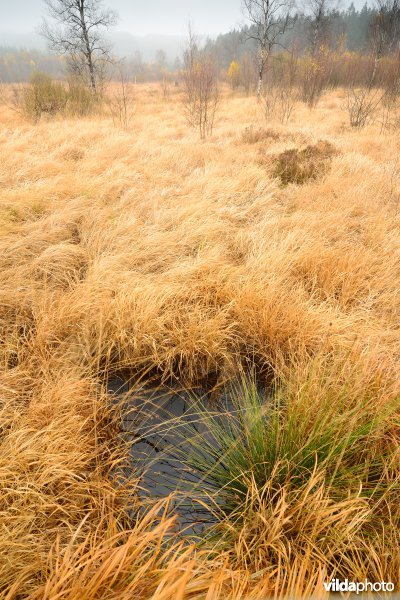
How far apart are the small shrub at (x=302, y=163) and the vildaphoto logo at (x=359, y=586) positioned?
14.8ft

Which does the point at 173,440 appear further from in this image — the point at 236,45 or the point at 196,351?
the point at 236,45

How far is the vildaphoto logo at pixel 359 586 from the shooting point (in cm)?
93

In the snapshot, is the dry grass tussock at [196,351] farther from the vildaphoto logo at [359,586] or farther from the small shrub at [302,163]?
the small shrub at [302,163]

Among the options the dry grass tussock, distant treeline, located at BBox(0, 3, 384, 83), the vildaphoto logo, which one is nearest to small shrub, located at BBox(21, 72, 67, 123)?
the dry grass tussock

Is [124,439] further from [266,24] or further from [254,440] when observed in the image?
[266,24]

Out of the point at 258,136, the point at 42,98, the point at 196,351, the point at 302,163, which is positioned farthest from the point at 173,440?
the point at 42,98

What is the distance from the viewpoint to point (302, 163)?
16.1ft

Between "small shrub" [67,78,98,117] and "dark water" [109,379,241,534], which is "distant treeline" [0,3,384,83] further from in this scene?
"dark water" [109,379,241,534]

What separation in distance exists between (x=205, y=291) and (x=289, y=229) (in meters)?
1.43

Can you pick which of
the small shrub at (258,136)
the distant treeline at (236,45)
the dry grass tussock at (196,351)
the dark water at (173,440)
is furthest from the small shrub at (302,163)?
the distant treeline at (236,45)

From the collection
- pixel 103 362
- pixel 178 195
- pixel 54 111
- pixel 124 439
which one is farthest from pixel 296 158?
pixel 54 111

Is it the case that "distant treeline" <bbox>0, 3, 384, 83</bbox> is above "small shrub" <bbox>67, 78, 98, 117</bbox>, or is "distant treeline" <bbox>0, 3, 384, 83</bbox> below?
above

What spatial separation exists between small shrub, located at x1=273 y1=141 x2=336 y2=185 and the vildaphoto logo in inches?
178

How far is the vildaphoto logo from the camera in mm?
928
